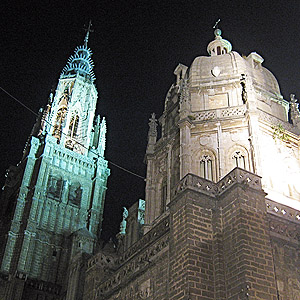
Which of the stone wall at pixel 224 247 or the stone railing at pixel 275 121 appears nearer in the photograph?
the stone wall at pixel 224 247

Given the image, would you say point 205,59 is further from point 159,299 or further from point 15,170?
point 15,170

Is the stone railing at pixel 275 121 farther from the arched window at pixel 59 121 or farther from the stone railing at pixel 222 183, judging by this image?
the arched window at pixel 59 121

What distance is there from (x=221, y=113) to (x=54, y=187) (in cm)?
3210

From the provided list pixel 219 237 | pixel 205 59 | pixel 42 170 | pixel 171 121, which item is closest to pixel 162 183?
pixel 171 121

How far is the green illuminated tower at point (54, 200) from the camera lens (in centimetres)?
4616

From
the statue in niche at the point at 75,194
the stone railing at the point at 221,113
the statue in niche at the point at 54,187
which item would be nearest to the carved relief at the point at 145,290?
the stone railing at the point at 221,113

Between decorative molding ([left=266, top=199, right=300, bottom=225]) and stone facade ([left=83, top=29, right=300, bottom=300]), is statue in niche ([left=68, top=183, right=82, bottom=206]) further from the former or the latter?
decorative molding ([left=266, top=199, right=300, bottom=225])

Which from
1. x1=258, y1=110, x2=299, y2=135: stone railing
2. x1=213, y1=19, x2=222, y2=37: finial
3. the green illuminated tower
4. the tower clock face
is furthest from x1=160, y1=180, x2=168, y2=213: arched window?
the green illuminated tower

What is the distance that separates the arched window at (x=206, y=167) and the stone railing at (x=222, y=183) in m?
7.63

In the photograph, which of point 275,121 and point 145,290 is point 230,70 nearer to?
point 275,121

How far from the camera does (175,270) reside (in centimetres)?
1565

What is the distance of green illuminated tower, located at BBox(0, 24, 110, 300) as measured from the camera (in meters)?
46.2

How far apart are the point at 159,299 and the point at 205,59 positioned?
18.8 m

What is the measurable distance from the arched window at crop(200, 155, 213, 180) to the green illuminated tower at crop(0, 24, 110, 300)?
71.8 ft
